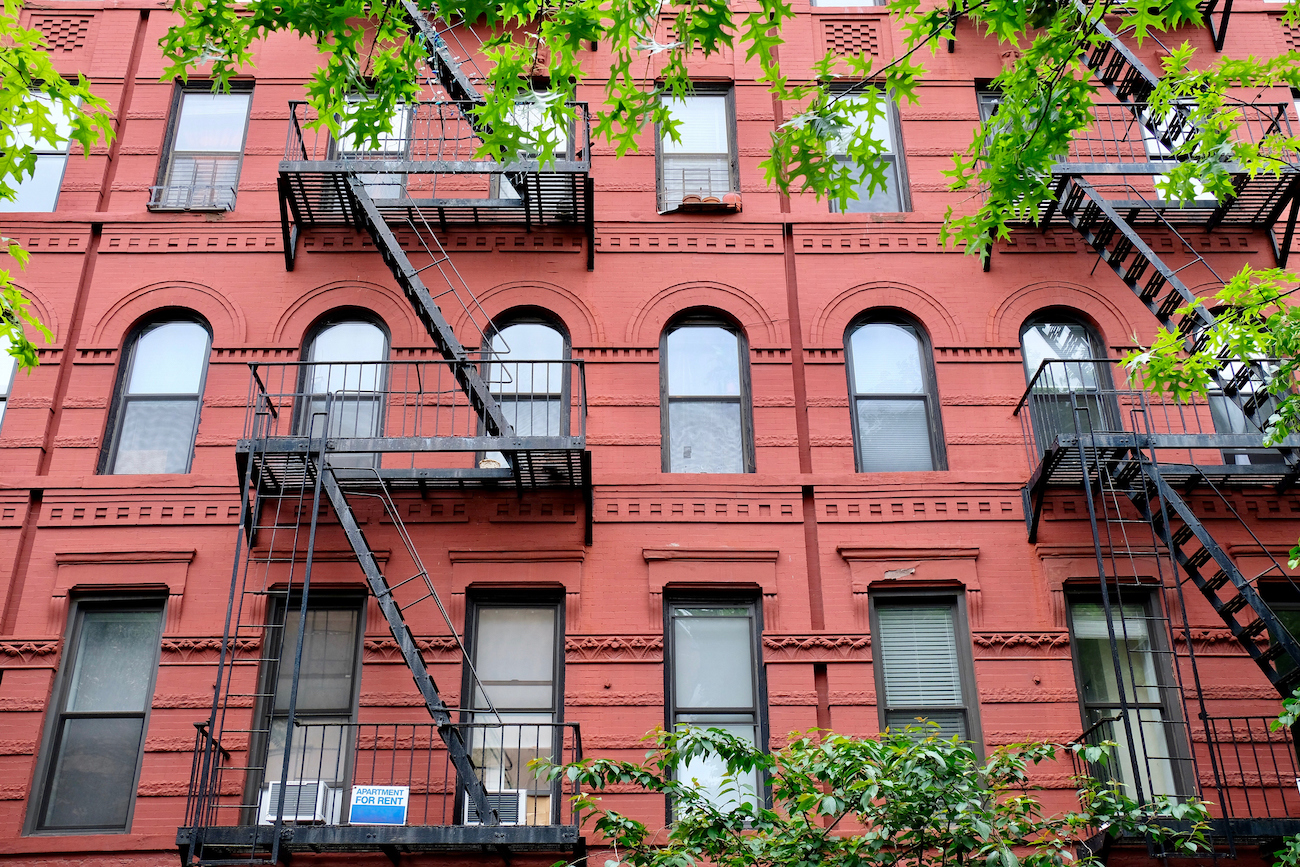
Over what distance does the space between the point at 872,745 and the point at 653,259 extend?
6.49 m

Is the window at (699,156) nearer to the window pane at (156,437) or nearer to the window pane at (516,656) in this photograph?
the window pane at (516,656)

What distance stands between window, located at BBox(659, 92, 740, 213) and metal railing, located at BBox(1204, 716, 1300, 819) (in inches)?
284

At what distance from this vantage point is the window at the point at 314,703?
10734mm

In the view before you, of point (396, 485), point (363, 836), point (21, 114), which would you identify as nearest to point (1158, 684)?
point (363, 836)

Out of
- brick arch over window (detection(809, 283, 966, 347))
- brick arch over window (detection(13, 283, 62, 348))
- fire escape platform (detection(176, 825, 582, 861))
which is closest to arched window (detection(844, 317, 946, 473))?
brick arch over window (detection(809, 283, 966, 347))

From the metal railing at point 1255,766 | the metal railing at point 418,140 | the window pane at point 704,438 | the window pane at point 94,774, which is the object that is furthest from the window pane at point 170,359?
the metal railing at point 1255,766

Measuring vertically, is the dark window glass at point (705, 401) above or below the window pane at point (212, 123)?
below

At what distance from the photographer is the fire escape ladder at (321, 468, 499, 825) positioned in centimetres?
997

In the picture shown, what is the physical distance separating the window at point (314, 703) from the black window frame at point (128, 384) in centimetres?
207

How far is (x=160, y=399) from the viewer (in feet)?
41.6

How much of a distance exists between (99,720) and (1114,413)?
33.4 feet

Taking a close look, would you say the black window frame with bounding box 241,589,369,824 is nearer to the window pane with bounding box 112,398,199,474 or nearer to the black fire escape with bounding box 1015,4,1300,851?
the window pane with bounding box 112,398,199,474

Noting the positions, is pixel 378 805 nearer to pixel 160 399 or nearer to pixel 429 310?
pixel 429 310

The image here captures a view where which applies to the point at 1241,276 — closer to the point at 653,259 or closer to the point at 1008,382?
the point at 1008,382
